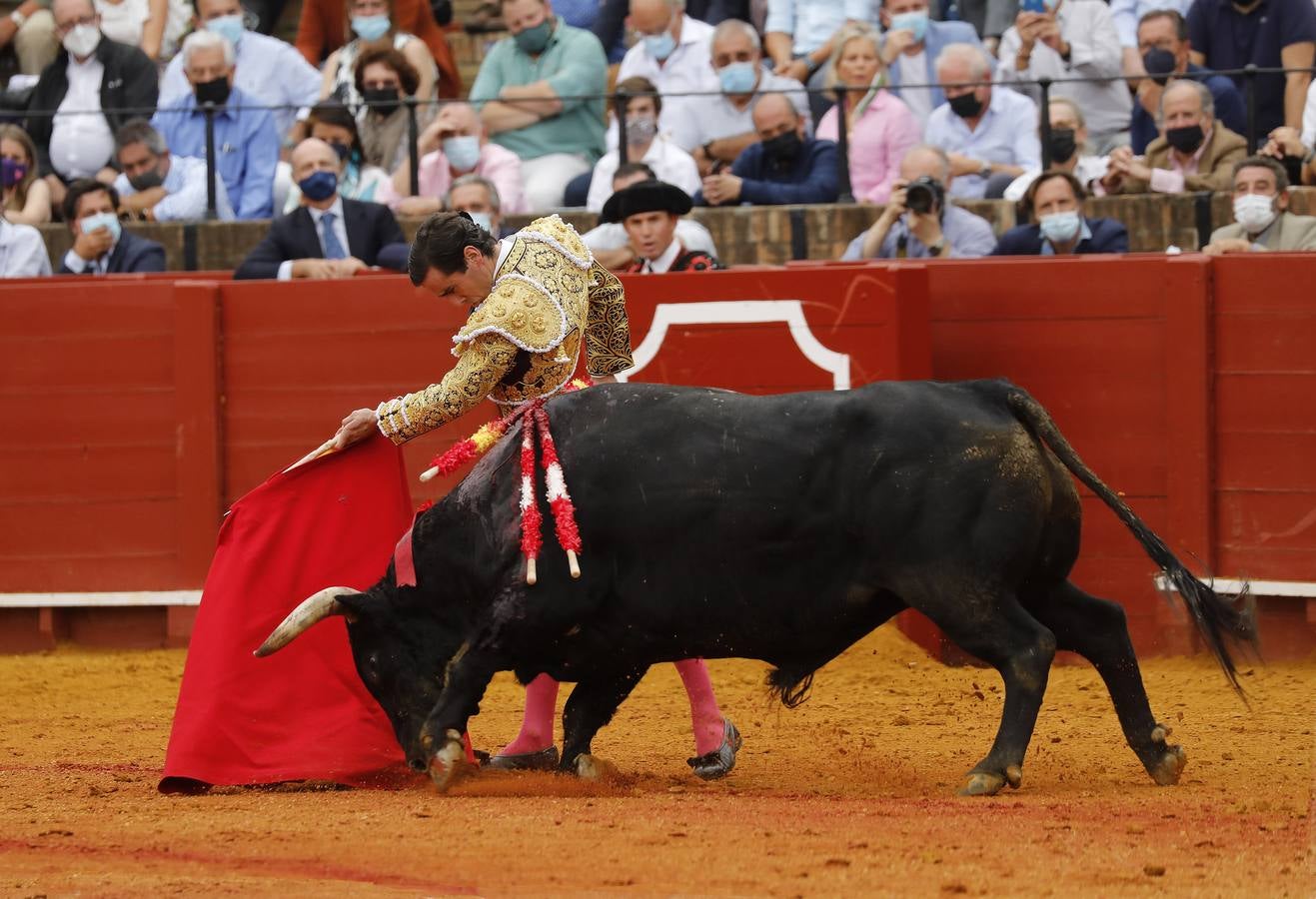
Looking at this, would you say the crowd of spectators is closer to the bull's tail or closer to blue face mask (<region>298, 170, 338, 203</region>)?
blue face mask (<region>298, 170, 338, 203</region>)

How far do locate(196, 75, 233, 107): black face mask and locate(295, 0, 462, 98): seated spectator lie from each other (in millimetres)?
652

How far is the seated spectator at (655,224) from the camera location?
25.8 feet

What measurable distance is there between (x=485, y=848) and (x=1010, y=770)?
1387mm

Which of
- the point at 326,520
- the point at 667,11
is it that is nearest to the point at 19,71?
the point at 667,11

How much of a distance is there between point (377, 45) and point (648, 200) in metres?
3.33

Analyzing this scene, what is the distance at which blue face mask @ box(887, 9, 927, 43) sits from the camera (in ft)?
33.6

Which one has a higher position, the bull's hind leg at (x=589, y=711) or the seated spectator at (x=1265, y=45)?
the seated spectator at (x=1265, y=45)

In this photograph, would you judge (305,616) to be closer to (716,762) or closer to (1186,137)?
(716,762)

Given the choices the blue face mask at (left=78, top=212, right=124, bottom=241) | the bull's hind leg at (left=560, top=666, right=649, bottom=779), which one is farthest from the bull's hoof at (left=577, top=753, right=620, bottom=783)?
the blue face mask at (left=78, top=212, right=124, bottom=241)

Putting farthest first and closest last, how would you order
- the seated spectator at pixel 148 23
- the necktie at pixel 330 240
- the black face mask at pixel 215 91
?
1. the seated spectator at pixel 148 23
2. the black face mask at pixel 215 91
3. the necktie at pixel 330 240

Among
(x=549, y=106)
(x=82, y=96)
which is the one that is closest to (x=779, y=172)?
(x=549, y=106)

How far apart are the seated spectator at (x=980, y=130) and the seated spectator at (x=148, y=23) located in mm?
4652

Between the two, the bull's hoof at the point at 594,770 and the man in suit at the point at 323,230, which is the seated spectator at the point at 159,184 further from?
the bull's hoof at the point at 594,770

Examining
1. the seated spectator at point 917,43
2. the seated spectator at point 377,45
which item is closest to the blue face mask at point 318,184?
the seated spectator at point 377,45
